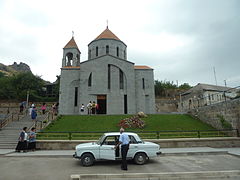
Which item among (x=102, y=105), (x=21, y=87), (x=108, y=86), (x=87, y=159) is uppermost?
(x=21, y=87)

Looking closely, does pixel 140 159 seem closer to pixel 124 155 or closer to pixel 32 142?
pixel 124 155

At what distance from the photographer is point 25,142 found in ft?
34.8

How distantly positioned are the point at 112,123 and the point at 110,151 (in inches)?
386

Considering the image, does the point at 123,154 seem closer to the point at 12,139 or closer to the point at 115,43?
the point at 12,139

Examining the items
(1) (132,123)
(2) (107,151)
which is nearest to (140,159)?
(2) (107,151)

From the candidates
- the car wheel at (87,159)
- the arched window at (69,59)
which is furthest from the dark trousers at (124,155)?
the arched window at (69,59)

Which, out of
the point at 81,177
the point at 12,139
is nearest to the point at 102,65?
the point at 12,139

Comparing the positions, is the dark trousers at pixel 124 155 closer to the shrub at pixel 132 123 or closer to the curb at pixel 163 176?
the curb at pixel 163 176

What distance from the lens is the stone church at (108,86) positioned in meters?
25.9

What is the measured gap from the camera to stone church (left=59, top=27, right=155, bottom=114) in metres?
25.9

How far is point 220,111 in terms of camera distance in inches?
589

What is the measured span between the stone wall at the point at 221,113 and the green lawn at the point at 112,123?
0.74 meters

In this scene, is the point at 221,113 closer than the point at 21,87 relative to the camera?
Yes

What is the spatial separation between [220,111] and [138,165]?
Result: 11541 millimetres
